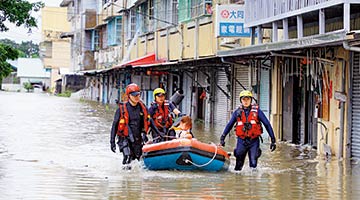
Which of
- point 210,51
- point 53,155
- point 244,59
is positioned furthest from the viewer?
point 210,51

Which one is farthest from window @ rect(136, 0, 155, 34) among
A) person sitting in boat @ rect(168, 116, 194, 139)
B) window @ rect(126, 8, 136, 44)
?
person sitting in boat @ rect(168, 116, 194, 139)

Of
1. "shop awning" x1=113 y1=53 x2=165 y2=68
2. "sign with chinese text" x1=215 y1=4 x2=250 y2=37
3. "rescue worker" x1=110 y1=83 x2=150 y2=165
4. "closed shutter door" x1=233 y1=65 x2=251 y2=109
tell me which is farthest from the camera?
"shop awning" x1=113 y1=53 x2=165 y2=68

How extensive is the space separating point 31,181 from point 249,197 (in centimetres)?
377

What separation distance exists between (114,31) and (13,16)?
23610 millimetres

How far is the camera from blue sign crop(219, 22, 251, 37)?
867 inches

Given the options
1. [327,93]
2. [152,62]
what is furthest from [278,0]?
[152,62]

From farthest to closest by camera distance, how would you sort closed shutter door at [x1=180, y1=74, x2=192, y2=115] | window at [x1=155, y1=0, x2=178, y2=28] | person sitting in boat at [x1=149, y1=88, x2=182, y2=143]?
window at [x1=155, y1=0, x2=178, y2=28] → closed shutter door at [x1=180, y1=74, x2=192, y2=115] → person sitting in boat at [x1=149, y1=88, x2=182, y2=143]

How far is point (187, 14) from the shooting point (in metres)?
29.8

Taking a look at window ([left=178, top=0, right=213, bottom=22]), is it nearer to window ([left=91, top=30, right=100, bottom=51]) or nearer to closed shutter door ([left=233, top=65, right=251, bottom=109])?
closed shutter door ([left=233, top=65, right=251, bottom=109])

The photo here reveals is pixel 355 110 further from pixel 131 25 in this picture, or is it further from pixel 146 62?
pixel 131 25

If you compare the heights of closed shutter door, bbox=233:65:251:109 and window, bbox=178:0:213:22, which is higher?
window, bbox=178:0:213:22

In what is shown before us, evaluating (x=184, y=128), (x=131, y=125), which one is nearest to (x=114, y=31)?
(x=184, y=128)

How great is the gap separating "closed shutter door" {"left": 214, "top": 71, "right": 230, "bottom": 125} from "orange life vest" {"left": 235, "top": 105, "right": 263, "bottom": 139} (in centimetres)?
1299

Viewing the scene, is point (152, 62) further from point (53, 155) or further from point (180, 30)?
point (53, 155)
